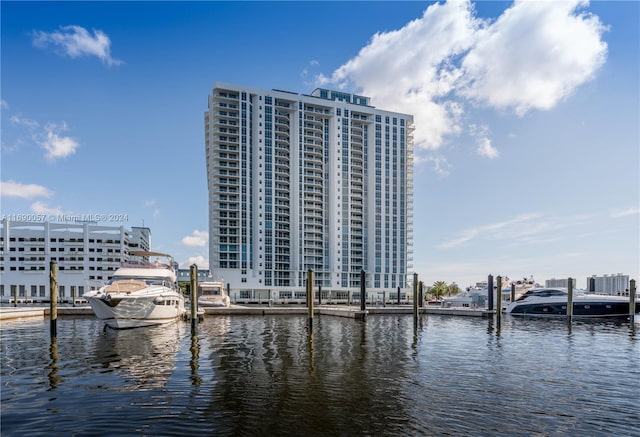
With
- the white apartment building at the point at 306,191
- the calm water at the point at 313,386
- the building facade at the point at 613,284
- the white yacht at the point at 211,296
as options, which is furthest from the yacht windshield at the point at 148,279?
the building facade at the point at 613,284

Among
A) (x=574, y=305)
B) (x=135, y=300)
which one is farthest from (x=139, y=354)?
(x=574, y=305)

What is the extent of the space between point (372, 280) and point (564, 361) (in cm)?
9006

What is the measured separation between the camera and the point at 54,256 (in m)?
112

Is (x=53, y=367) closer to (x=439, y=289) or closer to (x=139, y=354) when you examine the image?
(x=139, y=354)

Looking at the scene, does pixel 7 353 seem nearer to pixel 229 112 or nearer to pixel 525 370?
pixel 525 370

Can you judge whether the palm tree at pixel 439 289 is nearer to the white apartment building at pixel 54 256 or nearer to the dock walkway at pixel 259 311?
the dock walkway at pixel 259 311

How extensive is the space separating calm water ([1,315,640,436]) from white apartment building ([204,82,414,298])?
238 feet

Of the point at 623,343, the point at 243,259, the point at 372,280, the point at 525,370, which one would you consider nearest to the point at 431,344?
the point at 525,370

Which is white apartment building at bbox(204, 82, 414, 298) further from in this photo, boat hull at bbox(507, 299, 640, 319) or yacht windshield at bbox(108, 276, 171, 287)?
yacht windshield at bbox(108, 276, 171, 287)

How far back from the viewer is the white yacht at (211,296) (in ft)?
175

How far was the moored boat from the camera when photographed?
159ft

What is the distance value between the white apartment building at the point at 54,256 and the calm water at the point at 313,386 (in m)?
95.7

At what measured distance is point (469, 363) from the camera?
20.4 m

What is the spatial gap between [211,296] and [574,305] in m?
44.9
